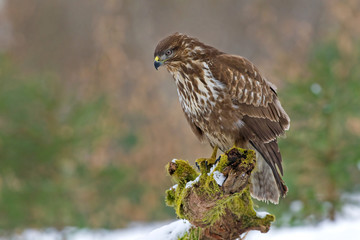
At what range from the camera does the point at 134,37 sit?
13867 mm

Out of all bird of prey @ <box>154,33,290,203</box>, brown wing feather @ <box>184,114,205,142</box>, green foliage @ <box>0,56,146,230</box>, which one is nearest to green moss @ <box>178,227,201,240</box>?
bird of prey @ <box>154,33,290,203</box>

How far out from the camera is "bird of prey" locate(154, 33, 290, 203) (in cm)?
392

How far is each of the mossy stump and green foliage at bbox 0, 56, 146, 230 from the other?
4949mm

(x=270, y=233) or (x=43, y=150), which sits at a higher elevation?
A: (x=43, y=150)

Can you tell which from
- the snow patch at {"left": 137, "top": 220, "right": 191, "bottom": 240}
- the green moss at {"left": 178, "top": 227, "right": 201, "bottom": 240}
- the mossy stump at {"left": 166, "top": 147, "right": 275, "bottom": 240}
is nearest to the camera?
the mossy stump at {"left": 166, "top": 147, "right": 275, "bottom": 240}

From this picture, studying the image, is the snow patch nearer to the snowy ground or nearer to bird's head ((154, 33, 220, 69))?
the snowy ground

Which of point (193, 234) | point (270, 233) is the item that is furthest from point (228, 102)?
point (270, 233)

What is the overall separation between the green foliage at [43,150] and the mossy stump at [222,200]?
4.95 m

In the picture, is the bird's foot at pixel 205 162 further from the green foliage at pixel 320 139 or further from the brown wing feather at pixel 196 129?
the green foliage at pixel 320 139

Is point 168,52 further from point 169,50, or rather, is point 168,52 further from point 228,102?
point 228,102

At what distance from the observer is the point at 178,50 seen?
4.01 metres

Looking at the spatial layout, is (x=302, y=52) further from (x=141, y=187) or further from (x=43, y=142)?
(x=43, y=142)

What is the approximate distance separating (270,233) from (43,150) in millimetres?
3872

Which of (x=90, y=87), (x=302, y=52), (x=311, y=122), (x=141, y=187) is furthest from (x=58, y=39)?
(x=311, y=122)
